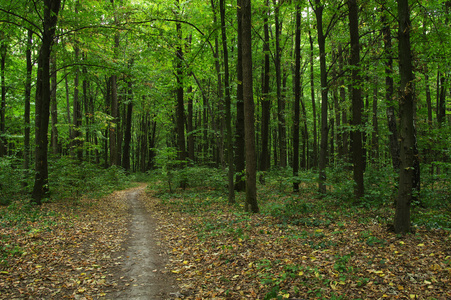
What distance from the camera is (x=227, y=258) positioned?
5750 mm

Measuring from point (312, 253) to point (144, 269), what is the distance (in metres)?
3.71

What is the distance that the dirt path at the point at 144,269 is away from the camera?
4.78 meters

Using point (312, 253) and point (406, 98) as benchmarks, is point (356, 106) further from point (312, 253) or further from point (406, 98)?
point (312, 253)

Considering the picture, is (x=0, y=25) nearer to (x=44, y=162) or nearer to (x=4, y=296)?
(x=44, y=162)

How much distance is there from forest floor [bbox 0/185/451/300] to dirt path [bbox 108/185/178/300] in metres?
0.02

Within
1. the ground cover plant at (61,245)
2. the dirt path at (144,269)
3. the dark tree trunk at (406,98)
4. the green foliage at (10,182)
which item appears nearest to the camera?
the dirt path at (144,269)

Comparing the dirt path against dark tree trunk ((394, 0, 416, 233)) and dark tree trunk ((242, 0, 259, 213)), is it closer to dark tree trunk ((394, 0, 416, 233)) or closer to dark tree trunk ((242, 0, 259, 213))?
dark tree trunk ((242, 0, 259, 213))


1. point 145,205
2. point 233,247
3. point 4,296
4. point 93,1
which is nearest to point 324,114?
point 233,247

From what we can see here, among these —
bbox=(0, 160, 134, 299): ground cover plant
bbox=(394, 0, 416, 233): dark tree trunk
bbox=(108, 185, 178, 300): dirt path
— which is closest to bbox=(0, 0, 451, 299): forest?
bbox=(394, 0, 416, 233): dark tree trunk

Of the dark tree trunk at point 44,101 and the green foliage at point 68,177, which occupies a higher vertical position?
the dark tree trunk at point 44,101

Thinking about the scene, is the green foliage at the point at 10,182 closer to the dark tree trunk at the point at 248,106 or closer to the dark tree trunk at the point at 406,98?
the dark tree trunk at the point at 248,106

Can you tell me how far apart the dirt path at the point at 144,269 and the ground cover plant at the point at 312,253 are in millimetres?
333

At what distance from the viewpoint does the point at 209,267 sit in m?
5.63

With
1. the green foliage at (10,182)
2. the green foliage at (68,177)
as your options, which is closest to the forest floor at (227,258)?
the green foliage at (68,177)
